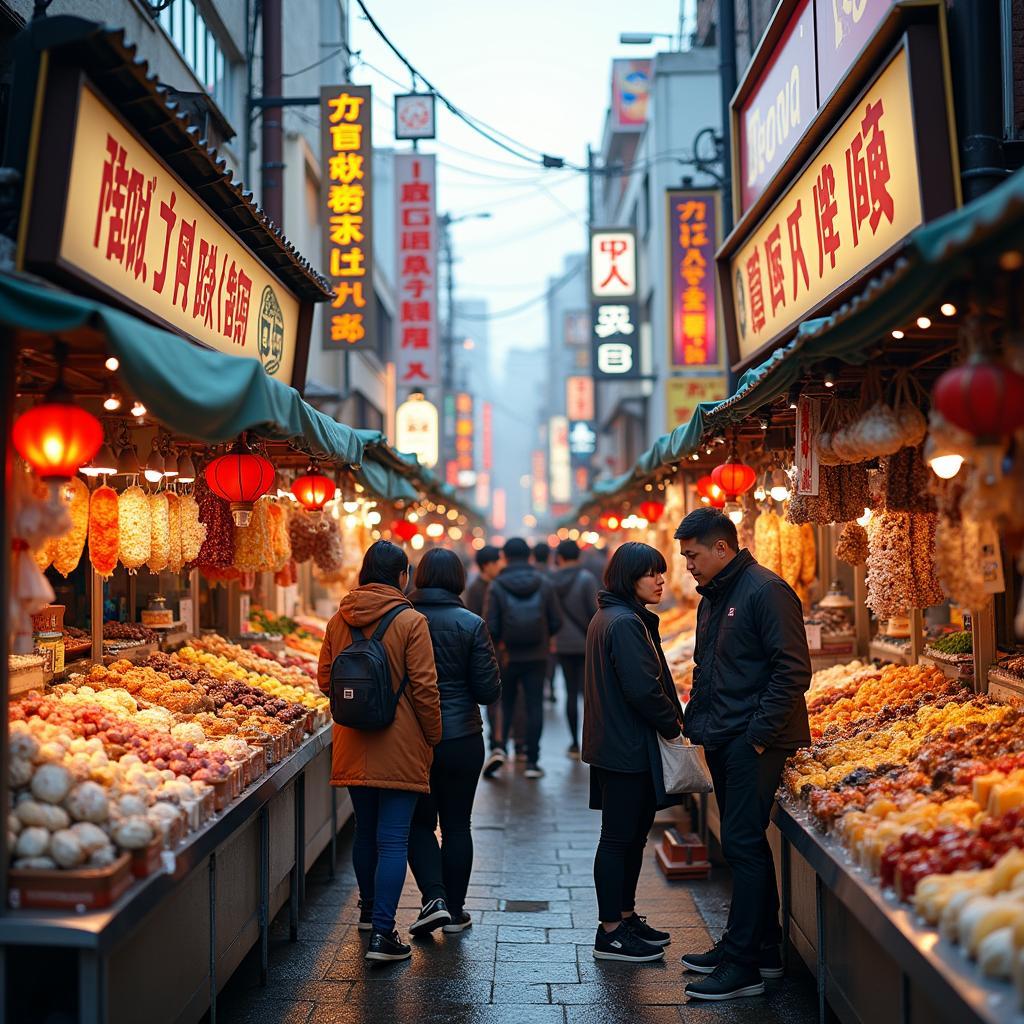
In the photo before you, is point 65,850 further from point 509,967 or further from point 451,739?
point 509,967

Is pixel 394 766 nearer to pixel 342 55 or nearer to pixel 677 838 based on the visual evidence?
pixel 677 838

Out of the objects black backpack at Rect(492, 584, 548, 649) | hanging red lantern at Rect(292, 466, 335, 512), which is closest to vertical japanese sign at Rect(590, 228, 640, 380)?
black backpack at Rect(492, 584, 548, 649)

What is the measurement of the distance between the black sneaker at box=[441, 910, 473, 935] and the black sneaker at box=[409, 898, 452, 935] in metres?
0.18

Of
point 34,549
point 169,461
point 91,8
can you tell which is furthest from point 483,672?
point 91,8

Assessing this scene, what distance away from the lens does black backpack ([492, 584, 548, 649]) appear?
11562mm

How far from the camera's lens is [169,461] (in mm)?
7680

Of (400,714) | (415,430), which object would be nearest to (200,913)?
(400,714)

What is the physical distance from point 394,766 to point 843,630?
16.3 feet

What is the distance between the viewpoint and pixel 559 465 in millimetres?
60312

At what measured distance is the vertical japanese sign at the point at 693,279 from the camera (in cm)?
1767

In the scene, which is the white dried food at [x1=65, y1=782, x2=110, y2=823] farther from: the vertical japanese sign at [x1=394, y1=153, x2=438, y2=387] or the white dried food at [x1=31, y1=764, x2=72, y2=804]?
the vertical japanese sign at [x1=394, y1=153, x2=438, y2=387]

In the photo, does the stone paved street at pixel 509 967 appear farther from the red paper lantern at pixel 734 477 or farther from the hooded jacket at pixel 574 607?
the hooded jacket at pixel 574 607

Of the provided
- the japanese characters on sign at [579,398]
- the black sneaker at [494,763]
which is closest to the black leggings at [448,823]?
the black sneaker at [494,763]

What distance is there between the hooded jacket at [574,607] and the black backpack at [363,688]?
257 inches
